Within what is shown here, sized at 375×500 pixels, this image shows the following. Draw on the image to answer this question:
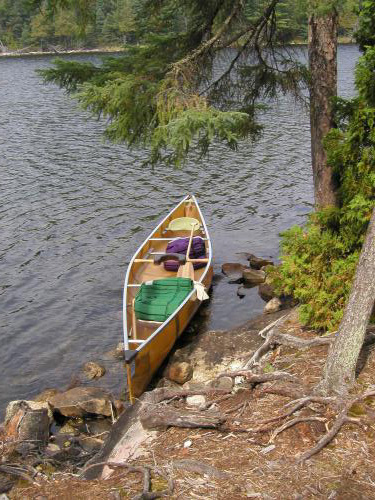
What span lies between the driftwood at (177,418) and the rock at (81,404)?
321 cm

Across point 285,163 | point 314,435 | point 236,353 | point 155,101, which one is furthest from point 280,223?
point 314,435

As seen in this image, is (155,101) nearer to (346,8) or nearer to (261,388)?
(346,8)

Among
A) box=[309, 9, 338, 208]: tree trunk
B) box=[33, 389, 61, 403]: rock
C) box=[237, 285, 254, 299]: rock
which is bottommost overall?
box=[237, 285, 254, 299]: rock

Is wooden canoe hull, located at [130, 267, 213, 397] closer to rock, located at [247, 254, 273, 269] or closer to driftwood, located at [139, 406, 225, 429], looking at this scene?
driftwood, located at [139, 406, 225, 429]

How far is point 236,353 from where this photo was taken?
1085 centimetres

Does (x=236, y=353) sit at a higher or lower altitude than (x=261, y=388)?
lower

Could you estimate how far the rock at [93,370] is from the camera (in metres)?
12.0

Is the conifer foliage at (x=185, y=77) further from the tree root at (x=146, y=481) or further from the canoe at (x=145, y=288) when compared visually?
the tree root at (x=146, y=481)

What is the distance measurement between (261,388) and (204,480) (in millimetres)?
1810

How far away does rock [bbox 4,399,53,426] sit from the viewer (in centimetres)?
986

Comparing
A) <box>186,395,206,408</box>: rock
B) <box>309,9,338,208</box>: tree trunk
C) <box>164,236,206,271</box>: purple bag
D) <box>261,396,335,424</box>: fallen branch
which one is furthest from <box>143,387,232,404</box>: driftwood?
<box>164,236,206,271</box>: purple bag

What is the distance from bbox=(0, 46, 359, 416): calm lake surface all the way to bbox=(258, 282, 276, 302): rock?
19cm

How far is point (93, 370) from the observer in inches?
474

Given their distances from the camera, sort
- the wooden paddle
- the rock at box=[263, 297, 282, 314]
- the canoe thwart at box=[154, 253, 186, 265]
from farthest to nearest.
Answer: the canoe thwart at box=[154, 253, 186, 265] < the wooden paddle < the rock at box=[263, 297, 282, 314]
